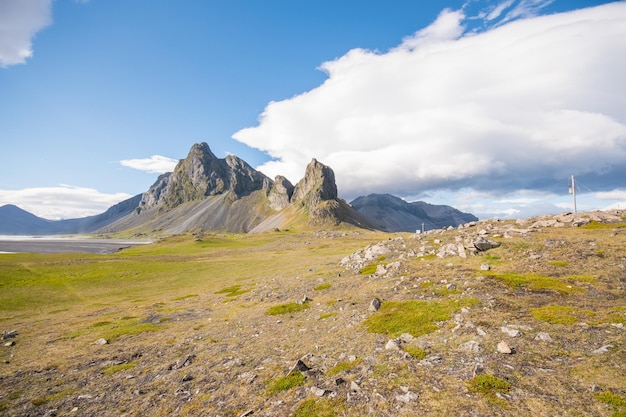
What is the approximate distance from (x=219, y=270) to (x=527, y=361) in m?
74.2

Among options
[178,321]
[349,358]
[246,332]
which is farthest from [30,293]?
[349,358]

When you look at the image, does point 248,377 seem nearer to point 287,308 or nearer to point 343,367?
point 343,367

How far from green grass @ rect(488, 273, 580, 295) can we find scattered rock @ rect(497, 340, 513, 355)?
1045 cm

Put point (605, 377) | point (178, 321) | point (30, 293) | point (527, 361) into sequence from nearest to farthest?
point (605, 377) → point (527, 361) → point (178, 321) → point (30, 293)

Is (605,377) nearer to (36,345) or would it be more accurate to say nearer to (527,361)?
(527,361)

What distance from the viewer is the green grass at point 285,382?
47.4ft

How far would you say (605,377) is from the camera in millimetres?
11492

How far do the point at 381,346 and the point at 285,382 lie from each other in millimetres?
5792

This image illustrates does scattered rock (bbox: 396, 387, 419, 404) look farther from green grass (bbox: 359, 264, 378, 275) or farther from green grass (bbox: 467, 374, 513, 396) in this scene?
green grass (bbox: 359, 264, 378, 275)

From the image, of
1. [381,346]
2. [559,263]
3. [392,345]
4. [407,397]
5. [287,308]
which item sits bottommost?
[287,308]

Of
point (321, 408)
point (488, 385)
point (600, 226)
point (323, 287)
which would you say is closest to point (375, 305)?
point (488, 385)

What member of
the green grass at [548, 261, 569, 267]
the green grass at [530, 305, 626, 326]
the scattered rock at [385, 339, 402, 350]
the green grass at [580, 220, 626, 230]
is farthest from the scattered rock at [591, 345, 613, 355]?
the green grass at [580, 220, 626, 230]

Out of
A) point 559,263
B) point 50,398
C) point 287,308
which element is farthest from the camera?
point 287,308

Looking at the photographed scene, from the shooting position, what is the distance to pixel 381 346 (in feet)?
56.2
